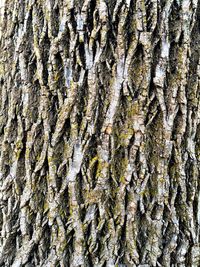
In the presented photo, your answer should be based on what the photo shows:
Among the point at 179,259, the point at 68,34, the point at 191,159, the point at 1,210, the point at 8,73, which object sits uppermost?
the point at 68,34

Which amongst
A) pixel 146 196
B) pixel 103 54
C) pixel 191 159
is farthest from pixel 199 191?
pixel 103 54

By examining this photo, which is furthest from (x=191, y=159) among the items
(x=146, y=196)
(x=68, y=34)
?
(x=68, y=34)

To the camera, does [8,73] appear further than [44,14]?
Yes

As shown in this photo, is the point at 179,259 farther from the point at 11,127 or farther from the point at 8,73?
the point at 8,73

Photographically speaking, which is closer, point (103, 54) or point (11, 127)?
point (103, 54)

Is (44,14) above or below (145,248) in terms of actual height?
above

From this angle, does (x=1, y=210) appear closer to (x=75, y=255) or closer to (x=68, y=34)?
(x=75, y=255)
